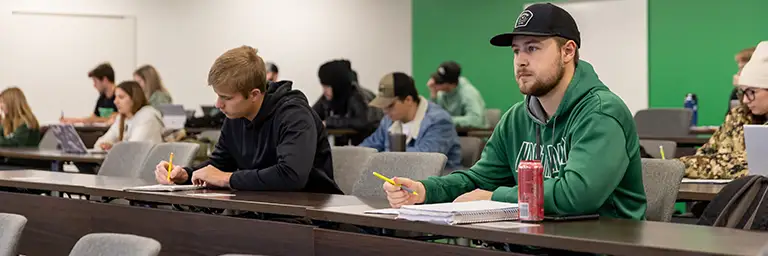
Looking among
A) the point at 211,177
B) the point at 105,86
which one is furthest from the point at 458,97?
the point at 211,177

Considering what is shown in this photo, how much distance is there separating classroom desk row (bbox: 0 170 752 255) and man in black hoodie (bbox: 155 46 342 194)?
0.55 ft

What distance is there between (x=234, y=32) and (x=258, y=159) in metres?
8.44

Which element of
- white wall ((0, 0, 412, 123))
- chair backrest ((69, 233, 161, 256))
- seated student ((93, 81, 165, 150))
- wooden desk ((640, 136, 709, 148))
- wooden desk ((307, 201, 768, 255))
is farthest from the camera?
white wall ((0, 0, 412, 123))

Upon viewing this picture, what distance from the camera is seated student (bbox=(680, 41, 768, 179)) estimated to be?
4.30m

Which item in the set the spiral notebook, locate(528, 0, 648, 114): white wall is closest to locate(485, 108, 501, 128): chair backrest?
locate(528, 0, 648, 114): white wall

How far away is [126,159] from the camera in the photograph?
5625 mm

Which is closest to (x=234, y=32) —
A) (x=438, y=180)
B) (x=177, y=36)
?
(x=177, y=36)

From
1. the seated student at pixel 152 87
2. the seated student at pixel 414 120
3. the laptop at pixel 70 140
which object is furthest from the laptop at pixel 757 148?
the seated student at pixel 152 87

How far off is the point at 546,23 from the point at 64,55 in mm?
9410

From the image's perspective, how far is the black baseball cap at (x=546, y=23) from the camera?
2906 mm

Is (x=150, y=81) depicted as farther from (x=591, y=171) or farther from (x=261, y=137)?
(x=591, y=171)

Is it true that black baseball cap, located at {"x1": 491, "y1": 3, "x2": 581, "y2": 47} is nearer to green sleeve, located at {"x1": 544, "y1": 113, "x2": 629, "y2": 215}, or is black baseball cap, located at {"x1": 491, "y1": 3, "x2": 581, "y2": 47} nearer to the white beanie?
green sleeve, located at {"x1": 544, "y1": 113, "x2": 629, "y2": 215}

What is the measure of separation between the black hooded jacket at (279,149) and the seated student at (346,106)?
16.4ft

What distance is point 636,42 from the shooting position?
11047 mm
